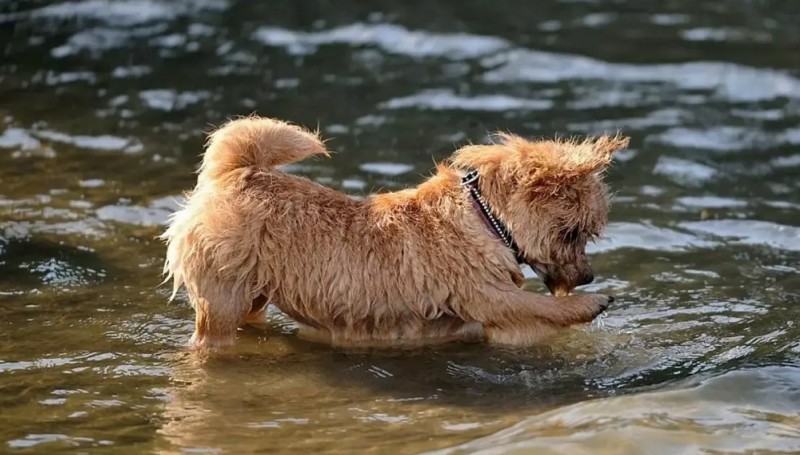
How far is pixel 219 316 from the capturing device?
5.56 m

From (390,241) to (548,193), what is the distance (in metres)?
0.82

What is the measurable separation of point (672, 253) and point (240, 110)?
4.37 meters

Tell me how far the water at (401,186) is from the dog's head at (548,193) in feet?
1.91

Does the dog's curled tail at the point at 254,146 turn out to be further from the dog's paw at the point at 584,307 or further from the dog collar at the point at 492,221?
the dog's paw at the point at 584,307

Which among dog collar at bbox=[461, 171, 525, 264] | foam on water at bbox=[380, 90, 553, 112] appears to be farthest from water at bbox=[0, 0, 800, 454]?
dog collar at bbox=[461, 171, 525, 264]

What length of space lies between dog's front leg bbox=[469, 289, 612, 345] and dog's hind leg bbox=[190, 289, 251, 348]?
1.16 meters

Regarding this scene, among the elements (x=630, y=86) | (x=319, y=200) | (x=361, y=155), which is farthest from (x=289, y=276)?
(x=630, y=86)

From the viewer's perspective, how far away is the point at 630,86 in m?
10.5

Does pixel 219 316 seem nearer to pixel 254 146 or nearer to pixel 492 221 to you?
pixel 254 146

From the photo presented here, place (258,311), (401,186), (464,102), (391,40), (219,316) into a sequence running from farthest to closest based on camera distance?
(391,40) < (464,102) < (401,186) < (258,311) < (219,316)

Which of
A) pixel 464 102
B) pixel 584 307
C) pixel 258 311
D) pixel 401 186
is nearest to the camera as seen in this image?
pixel 584 307

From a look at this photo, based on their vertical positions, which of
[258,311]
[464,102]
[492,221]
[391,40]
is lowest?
[258,311]

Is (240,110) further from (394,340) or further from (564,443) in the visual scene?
(564,443)

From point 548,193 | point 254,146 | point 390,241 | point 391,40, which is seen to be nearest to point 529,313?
point 548,193
